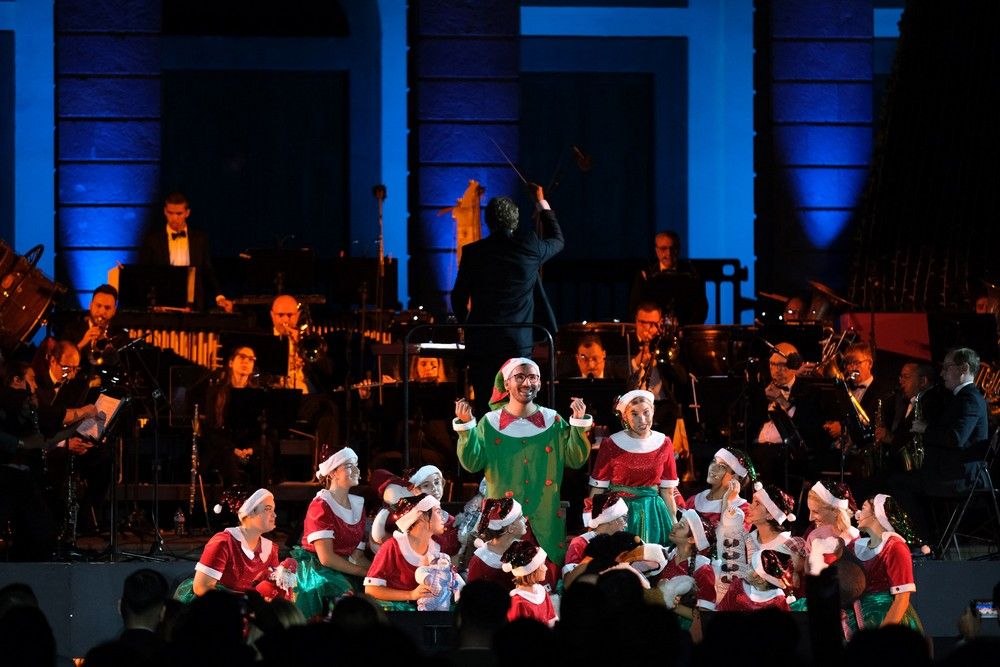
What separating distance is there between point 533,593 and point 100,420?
12.1 feet

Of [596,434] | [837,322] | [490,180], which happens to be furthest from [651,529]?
[490,180]

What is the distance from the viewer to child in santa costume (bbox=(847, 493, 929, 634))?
10.0m

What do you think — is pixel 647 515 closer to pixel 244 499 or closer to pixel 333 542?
pixel 333 542

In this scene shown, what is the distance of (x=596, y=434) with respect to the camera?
1106cm

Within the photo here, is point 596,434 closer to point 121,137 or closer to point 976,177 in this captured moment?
point 976,177

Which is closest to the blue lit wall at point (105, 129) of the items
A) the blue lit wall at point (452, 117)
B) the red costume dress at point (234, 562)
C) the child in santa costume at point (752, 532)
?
the blue lit wall at point (452, 117)

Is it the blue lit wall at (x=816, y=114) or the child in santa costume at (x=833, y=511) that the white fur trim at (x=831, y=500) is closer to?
the child in santa costume at (x=833, y=511)

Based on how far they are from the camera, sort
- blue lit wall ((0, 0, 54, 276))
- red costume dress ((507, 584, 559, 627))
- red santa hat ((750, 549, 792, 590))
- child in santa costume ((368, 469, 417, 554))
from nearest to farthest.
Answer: red costume dress ((507, 584, 559, 627)) → red santa hat ((750, 549, 792, 590)) → child in santa costume ((368, 469, 417, 554)) → blue lit wall ((0, 0, 54, 276))

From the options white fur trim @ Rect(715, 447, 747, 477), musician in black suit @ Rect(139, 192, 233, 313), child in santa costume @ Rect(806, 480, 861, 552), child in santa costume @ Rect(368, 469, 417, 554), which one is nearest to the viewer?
child in santa costume @ Rect(806, 480, 861, 552)

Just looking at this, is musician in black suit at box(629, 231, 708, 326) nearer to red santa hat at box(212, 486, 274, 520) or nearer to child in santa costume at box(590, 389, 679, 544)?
child in santa costume at box(590, 389, 679, 544)

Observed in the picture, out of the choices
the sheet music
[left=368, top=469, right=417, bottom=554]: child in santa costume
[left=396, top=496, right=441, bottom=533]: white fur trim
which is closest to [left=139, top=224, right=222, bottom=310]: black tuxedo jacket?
the sheet music

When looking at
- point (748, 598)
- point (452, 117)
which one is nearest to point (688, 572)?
point (748, 598)

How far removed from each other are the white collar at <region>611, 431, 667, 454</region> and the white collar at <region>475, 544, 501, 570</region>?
1152mm

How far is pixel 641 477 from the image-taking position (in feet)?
35.4
